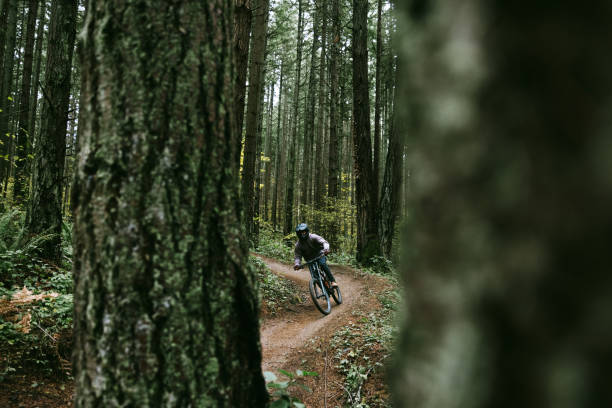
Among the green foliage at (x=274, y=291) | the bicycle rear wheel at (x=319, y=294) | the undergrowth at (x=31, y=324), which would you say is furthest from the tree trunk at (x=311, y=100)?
the undergrowth at (x=31, y=324)

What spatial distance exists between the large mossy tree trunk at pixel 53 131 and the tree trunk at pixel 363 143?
9.03 metres

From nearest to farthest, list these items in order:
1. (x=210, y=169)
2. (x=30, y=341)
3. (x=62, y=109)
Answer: (x=210, y=169)
(x=30, y=341)
(x=62, y=109)

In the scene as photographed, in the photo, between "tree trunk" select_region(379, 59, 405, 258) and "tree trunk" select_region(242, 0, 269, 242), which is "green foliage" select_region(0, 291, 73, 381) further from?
"tree trunk" select_region(379, 59, 405, 258)

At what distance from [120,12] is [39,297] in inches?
155

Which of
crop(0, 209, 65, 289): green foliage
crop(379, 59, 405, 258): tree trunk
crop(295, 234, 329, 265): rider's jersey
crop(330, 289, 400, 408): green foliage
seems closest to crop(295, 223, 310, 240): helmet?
crop(295, 234, 329, 265): rider's jersey

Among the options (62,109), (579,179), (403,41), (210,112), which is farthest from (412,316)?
(62,109)

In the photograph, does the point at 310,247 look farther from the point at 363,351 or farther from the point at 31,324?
the point at 31,324

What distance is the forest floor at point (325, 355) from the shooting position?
3.49m

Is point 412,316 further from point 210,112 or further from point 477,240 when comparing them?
point 210,112

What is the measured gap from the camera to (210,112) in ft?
4.89

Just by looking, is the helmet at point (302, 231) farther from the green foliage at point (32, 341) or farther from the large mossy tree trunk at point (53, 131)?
the green foliage at point (32, 341)

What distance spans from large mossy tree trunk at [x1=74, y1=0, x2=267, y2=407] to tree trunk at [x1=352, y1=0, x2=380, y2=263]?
1156 cm

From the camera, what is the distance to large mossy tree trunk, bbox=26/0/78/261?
5797 mm

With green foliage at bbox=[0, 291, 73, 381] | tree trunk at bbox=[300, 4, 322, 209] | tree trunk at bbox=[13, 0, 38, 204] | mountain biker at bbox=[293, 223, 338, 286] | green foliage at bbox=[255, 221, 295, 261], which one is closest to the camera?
green foliage at bbox=[0, 291, 73, 381]
